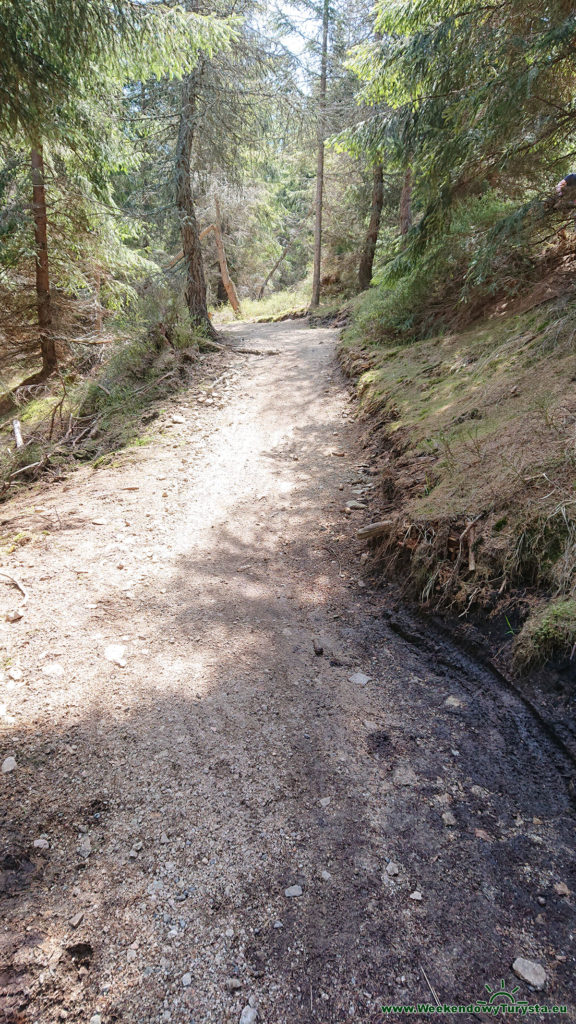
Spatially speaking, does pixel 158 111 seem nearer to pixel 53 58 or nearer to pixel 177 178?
pixel 177 178

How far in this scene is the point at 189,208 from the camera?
11211 mm

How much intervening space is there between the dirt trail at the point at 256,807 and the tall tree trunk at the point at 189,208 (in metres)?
9.89

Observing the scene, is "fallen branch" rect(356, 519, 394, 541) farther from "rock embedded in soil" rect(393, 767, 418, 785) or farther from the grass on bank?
"rock embedded in soil" rect(393, 767, 418, 785)

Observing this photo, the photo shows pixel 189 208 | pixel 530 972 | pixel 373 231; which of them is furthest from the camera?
pixel 373 231

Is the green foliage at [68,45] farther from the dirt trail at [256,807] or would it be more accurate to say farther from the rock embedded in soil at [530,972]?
the rock embedded in soil at [530,972]

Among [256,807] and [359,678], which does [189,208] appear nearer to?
[359,678]

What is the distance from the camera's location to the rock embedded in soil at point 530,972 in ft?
4.87

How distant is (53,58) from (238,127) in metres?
7.41

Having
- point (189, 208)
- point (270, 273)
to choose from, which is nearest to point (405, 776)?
point (189, 208)

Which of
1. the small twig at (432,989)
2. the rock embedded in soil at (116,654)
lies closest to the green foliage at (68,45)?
the rock embedded in soil at (116,654)

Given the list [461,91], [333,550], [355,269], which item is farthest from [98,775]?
[355,269]

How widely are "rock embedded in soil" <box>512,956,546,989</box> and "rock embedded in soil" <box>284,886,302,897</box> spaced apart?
77cm

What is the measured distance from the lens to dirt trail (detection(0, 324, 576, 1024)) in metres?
1.56

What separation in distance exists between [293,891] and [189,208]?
1327 cm
